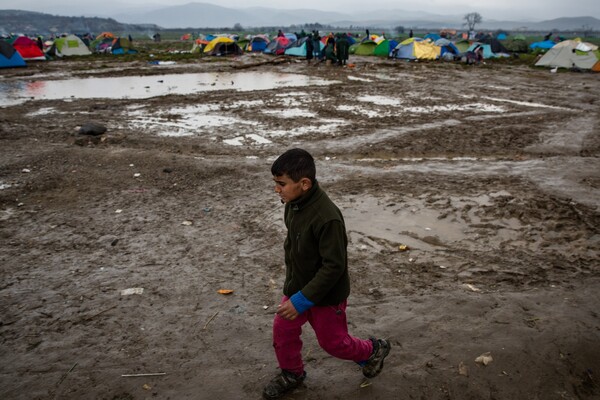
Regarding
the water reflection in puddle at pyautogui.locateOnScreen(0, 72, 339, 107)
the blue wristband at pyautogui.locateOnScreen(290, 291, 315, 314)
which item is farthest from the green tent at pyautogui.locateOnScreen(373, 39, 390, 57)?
the blue wristband at pyautogui.locateOnScreen(290, 291, 315, 314)

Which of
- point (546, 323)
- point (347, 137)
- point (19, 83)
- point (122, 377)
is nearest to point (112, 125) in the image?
point (347, 137)

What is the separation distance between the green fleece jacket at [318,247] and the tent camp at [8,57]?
27.4m

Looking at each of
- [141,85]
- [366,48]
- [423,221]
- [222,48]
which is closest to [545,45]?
[366,48]

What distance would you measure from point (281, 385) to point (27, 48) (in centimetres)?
3255

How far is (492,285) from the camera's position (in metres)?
3.58

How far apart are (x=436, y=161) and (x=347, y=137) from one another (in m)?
2.08

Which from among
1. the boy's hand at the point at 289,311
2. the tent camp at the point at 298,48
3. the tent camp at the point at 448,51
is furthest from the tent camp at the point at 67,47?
the boy's hand at the point at 289,311

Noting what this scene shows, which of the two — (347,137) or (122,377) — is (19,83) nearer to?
(347,137)

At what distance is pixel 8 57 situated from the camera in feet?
74.2

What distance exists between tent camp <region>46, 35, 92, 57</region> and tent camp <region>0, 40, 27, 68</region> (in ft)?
22.4

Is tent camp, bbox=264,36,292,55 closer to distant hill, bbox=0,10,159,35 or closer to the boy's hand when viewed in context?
the boy's hand

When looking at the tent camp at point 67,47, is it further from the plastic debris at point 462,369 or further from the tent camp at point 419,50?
the plastic debris at point 462,369

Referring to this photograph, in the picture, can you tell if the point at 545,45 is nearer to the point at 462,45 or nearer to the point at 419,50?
the point at 462,45

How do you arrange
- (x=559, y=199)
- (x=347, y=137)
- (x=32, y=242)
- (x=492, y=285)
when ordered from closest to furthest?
(x=492, y=285) < (x=32, y=242) < (x=559, y=199) < (x=347, y=137)
